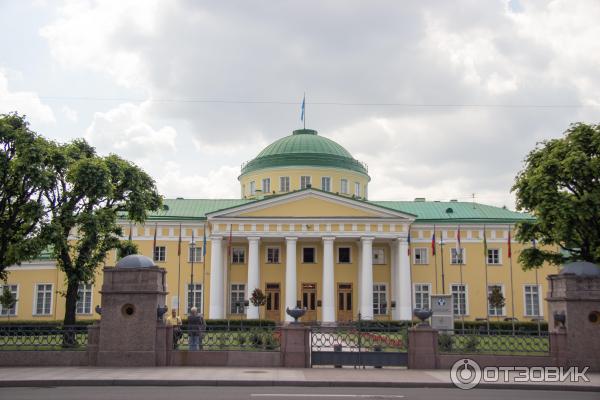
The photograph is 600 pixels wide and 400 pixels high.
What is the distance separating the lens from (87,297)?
5428 cm

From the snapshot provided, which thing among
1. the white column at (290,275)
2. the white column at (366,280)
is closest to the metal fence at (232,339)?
the white column at (290,275)

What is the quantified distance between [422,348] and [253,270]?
31592 mm

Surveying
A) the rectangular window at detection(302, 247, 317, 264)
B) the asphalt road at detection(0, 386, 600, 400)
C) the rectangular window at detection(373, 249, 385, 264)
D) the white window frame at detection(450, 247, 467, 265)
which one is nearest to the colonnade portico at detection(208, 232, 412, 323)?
the rectangular window at detection(302, 247, 317, 264)

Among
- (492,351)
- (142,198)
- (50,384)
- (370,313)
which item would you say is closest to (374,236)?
(370,313)

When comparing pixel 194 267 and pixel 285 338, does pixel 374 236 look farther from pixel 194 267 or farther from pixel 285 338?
pixel 285 338

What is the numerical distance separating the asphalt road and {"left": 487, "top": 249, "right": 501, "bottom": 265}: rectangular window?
3929 cm

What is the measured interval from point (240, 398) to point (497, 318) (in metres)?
43.4

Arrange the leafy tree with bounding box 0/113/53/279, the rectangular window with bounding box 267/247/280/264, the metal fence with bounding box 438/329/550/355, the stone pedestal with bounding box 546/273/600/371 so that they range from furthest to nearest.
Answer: the rectangular window with bounding box 267/247/280/264 → the leafy tree with bounding box 0/113/53/279 → the metal fence with bounding box 438/329/550/355 → the stone pedestal with bounding box 546/273/600/371

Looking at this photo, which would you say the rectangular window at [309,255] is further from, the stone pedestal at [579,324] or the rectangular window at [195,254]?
the stone pedestal at [579,324]

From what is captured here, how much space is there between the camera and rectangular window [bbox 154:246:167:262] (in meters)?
55.2

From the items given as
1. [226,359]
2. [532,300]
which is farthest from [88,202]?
[532,300]

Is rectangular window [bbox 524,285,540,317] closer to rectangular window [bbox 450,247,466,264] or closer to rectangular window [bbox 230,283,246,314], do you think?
rectangular window [bbox 450,247,466,264]

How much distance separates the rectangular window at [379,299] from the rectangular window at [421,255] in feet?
12.1

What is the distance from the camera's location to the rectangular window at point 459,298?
54.5 meters
